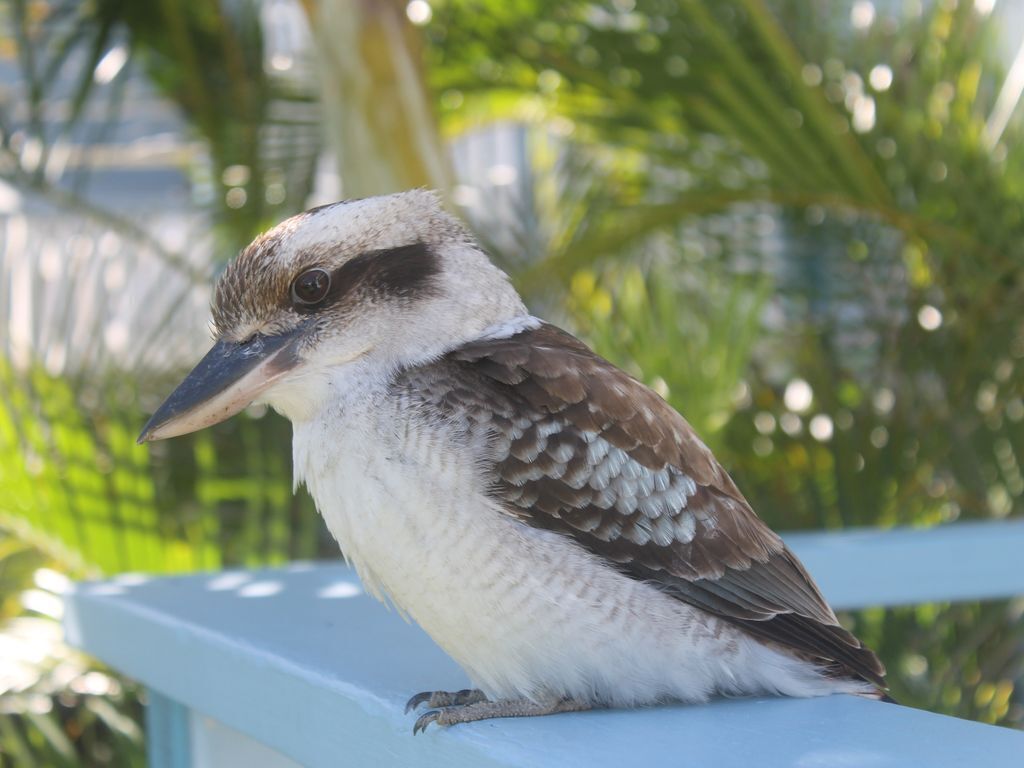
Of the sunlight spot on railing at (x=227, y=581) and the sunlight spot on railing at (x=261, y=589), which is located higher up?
the sunlight spot on railing at (x=261, y=589)

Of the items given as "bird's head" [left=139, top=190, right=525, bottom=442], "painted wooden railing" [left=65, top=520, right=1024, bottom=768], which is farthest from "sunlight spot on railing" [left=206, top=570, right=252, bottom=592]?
"bird's head" [left=139, top=190, right=525, bottom=442]

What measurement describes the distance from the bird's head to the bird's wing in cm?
6

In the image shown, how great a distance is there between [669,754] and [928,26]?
2.57 metres

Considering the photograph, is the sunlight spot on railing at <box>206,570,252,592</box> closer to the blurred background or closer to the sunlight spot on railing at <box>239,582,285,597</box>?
the sunlight spot on railing at <box>239,582,285,597</box>

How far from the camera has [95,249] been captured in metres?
3.02

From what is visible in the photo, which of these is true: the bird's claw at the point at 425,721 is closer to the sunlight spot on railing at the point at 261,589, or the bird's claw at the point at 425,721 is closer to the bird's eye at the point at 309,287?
the bird's eye at the point at 309,287

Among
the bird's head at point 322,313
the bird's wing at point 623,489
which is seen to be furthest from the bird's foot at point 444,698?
the bird's head at point 322,313

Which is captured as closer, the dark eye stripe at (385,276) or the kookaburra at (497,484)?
the kookaburra at (497,484)

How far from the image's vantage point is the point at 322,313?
1302mm

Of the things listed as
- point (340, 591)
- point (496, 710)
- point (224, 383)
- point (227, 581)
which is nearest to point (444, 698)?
point (496, 710)

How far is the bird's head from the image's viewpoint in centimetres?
127

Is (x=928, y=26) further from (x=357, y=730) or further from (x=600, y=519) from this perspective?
(x=357, y=730)

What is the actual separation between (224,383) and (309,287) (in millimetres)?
132

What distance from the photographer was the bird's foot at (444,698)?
3.83 ft
